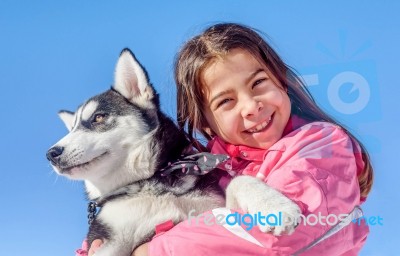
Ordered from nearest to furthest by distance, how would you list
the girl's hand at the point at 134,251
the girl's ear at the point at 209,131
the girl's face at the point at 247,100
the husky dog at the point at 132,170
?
the girl's hand at the point at 134,251 → the husky dog at the point at 132,170 → the girl's face at the point at 247,100 → the girl's ear at the point at 209,131

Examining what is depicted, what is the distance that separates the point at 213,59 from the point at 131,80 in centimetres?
70

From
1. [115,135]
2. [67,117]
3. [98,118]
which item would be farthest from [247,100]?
[67,117]

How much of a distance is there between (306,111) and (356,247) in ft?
2.62

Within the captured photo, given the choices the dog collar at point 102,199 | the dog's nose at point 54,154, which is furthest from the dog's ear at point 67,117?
the dog collar at point 102,199

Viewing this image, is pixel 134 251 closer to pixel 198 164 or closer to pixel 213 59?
pixel 198 164

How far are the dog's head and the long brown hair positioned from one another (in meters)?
0.24

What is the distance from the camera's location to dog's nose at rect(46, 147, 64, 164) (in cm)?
262

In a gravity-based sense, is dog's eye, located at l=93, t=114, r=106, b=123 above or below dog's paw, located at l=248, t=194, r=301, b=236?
above

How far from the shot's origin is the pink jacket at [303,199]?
1785 mm

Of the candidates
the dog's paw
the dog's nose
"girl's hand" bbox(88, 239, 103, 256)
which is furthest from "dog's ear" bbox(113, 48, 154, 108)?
the dog's paw

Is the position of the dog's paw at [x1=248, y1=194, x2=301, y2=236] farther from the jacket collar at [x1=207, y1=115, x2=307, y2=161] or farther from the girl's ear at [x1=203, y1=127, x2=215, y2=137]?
the girl's ear at [x1=203, y1=127, x2=215, y2=137]

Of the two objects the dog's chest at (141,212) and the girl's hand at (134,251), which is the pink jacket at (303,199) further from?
the dog's chest at (141,212)

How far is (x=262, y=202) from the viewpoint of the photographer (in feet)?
6.23

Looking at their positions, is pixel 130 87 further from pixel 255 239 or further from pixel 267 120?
pixel 255 239
